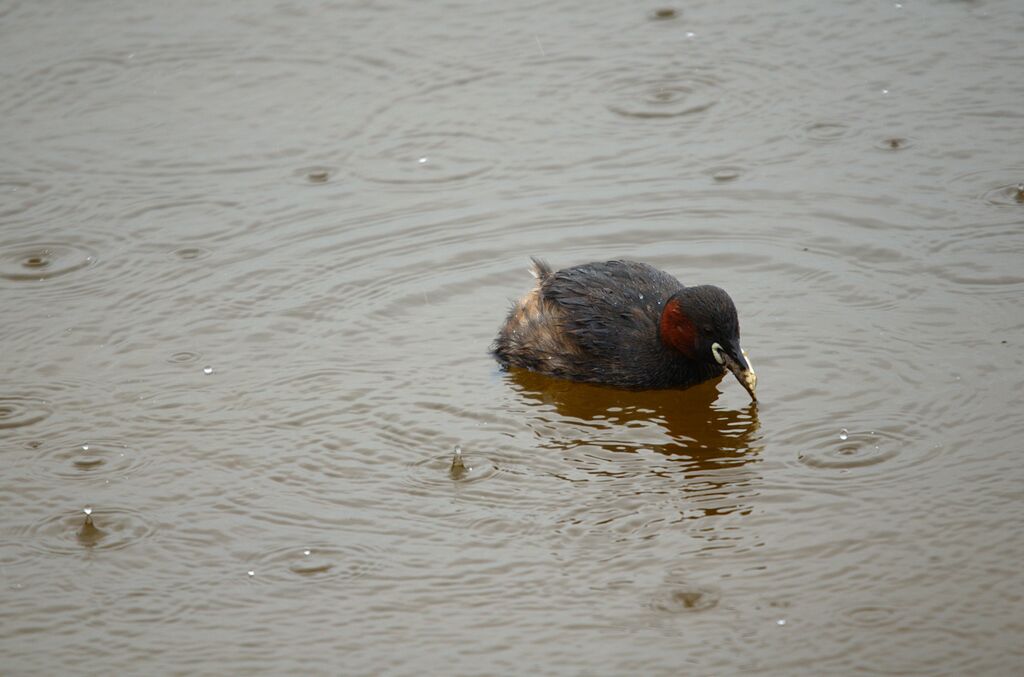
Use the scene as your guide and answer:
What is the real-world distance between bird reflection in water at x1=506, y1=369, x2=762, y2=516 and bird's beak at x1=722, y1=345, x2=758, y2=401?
0.18 m

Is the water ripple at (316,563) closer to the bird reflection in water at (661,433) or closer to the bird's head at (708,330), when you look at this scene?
the bird reflection in water at (661,433)

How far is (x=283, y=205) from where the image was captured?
422 inches

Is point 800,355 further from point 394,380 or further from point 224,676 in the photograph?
point 224,676

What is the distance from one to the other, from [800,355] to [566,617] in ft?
9.56

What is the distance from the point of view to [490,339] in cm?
916

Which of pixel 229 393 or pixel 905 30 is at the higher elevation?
pixel 905 30

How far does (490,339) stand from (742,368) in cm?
180

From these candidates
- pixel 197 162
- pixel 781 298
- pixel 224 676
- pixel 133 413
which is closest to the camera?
pixel 224 676

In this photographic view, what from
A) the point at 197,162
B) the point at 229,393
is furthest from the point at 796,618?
the point at 197,162

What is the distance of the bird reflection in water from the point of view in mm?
7520

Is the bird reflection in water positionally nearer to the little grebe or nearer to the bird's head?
the little grebe

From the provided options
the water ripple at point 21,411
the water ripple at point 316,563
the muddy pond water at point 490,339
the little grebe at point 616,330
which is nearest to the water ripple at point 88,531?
the muddy pond water at point 490,339

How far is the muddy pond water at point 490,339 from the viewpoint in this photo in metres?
6.46

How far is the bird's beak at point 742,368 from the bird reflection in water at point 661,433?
18 centimetres
